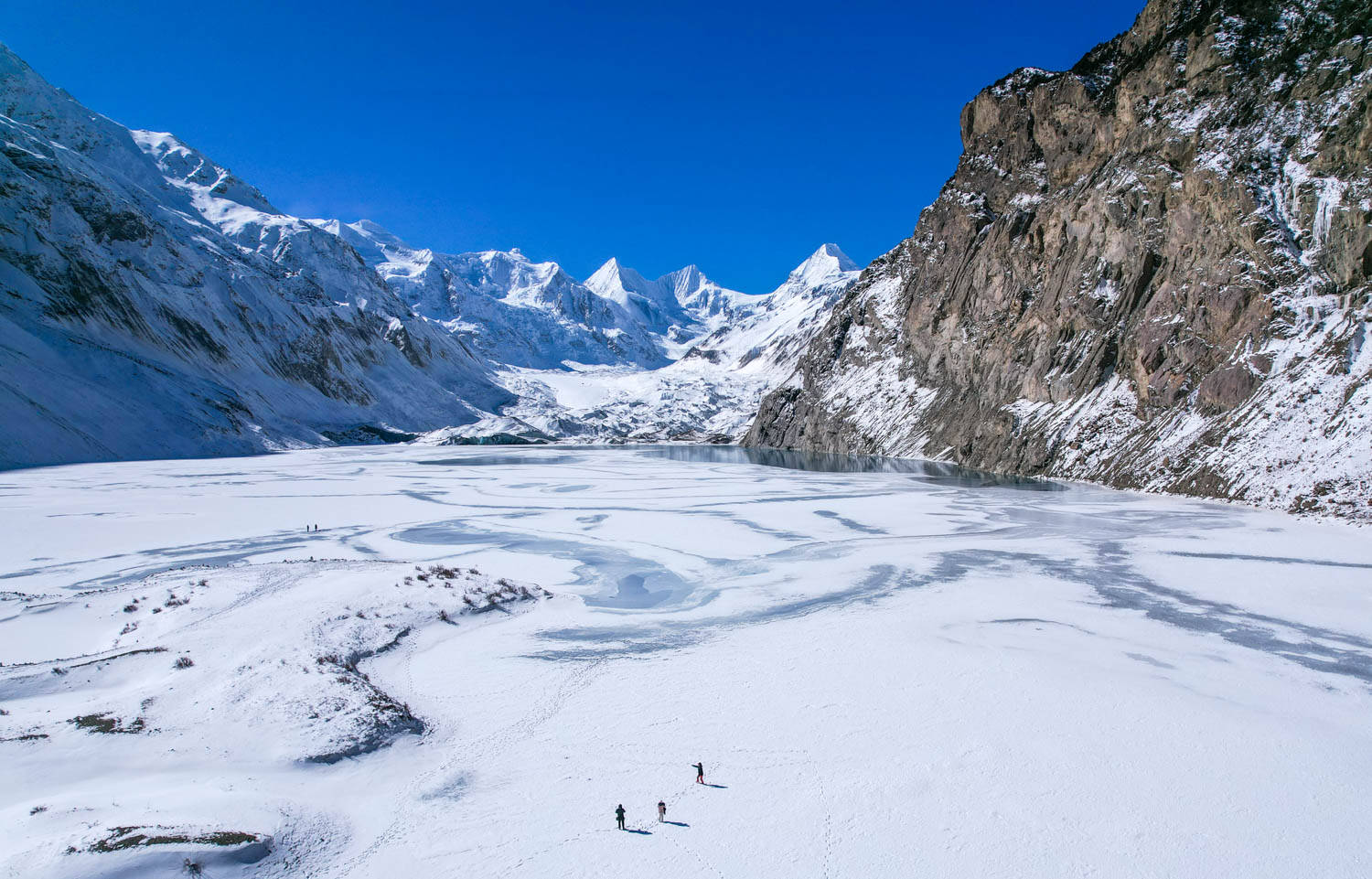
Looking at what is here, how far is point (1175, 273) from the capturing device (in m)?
52.9

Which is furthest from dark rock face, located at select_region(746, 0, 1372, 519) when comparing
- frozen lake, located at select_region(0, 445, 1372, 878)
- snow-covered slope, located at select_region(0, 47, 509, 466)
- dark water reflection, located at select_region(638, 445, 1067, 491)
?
snow-covered slope, located at select_region(0, 47, 509, 466)

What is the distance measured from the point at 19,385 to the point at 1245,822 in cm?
9133

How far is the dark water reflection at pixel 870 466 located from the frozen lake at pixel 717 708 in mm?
24936

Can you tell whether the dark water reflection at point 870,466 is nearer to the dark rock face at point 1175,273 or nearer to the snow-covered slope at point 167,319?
the dark rock face at point 1175,273

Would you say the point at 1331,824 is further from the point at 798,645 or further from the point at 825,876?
the point at 798,645

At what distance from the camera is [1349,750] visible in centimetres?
1148

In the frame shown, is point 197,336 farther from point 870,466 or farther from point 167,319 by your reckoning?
point 870,466

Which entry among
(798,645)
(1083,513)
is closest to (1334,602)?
(798,645)

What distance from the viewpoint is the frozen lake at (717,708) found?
9.40m

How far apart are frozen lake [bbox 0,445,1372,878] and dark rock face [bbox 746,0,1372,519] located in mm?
13710

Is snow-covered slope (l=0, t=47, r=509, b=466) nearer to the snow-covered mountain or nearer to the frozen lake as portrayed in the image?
the snow-covered mountain

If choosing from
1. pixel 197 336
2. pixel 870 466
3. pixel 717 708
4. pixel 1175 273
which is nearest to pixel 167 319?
pixel 197 336

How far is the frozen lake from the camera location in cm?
940

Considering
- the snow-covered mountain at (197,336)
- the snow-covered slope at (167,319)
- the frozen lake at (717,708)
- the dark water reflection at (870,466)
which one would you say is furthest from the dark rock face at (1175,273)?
the snow-covered slope at (167,319)
